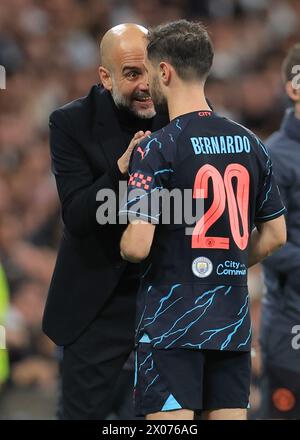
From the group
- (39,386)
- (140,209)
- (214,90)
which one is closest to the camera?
(140,209)

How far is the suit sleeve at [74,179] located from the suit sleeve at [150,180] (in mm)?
304

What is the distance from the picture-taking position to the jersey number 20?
2.94m

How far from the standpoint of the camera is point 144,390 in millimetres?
2990

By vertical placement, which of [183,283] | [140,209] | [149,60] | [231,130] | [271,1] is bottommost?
[183,283]

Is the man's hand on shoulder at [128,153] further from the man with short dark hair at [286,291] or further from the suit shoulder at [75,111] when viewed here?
the man with short dark hair at [286,291]

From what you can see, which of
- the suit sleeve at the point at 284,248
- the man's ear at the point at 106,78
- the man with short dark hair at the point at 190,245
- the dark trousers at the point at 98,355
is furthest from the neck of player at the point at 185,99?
the suit sleeve at the point at 284,248

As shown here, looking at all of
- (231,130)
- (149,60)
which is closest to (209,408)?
(231,130)

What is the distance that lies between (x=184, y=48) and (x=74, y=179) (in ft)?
2.07

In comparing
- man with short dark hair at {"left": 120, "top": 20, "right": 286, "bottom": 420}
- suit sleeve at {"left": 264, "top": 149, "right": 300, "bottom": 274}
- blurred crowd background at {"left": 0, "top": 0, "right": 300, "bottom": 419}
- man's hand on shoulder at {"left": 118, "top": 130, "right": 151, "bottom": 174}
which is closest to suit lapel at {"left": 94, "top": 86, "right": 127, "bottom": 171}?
man's hand on shoulder at {"left": 118, "top": 130, "right": 151, "bottom": 174}

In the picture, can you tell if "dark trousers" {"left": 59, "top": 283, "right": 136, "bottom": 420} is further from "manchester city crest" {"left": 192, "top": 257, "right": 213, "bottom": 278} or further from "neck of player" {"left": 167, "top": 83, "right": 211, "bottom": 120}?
"neck of player" {"left": 167, "top": 83, "right": 211, "bottom": 120}

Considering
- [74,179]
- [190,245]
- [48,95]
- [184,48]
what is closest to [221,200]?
[190,245]

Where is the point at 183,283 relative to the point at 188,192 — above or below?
below

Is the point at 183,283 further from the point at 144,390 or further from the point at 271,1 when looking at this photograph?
the point at 271,1

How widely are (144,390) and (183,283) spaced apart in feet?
1.09
